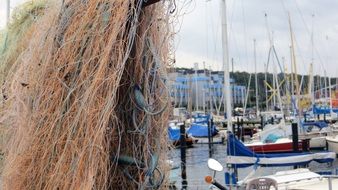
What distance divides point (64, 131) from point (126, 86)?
59 centimetres

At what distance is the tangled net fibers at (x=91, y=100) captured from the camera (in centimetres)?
297

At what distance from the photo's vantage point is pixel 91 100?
9.73 ft

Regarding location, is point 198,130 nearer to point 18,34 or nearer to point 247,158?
point 247,158

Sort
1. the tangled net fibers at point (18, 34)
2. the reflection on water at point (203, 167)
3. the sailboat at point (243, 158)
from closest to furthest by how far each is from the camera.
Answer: the tangled net fibers at point (18, 34) < the sailboat at point (243, 158) < the reflection on water at point (203, 167)

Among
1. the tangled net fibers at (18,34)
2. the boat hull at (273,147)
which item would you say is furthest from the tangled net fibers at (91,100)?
the boat hull at (273,147)

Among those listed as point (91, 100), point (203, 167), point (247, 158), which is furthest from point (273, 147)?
point (91, 100)

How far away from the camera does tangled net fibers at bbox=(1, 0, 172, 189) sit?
2.97 meters

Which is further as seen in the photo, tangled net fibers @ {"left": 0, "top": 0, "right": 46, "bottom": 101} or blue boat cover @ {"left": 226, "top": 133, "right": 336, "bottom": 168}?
blue boat cover @ {"left": 226, "top": 133, "right": 336, "bottom": 168}

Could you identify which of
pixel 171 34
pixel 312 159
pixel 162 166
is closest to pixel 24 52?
pixel 171 34

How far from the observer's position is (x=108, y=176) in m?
3.18

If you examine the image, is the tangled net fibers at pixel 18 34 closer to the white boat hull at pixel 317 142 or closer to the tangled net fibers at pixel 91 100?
the tangled net fibers at pixel 91 100

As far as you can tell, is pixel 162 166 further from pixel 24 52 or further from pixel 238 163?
pixel 238 163

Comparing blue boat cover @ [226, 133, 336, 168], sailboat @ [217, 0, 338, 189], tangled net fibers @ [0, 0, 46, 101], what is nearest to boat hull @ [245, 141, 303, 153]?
sailboat @ [217, 0, 338, 189]

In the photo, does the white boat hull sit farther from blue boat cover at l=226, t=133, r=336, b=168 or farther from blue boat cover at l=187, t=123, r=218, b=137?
blue boat cover at l=187, t=123, r=218, b=137
